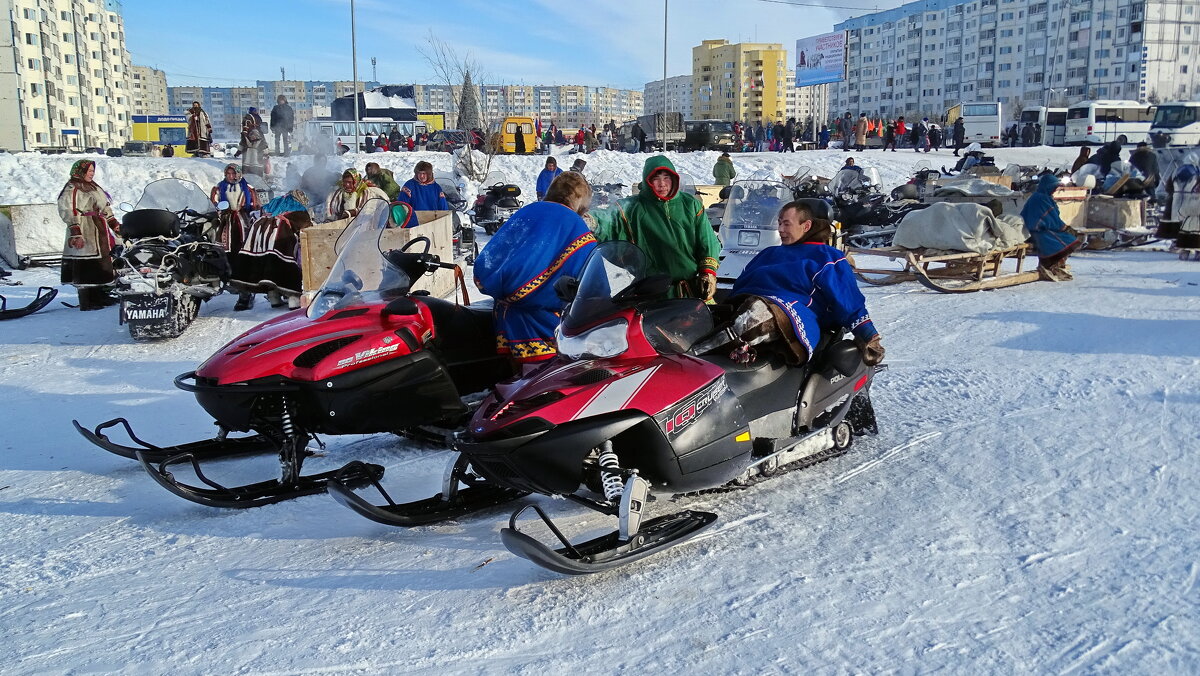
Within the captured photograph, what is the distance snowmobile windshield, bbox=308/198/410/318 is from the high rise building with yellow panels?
286 ft

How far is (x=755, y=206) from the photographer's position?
966cm

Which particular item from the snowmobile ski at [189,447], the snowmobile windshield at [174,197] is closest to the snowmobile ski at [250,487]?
the snowmobile ski at [189,447]

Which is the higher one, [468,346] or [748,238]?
[748,238]

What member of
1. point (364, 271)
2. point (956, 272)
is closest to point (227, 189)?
point (364, 271)

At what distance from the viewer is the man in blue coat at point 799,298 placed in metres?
4.02

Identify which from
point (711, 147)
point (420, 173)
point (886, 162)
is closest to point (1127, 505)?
point (420, 173)

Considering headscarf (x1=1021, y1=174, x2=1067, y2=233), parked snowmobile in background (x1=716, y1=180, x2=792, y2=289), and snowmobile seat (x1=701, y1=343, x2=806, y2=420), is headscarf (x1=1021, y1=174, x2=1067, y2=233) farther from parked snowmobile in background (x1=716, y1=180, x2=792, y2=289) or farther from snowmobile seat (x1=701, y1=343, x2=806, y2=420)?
snowmobile seat (x1=701, y1=343, x2=806, y2=420)

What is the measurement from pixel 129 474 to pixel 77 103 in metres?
86.6

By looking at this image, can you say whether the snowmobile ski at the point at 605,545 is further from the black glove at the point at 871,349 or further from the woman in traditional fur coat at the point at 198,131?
the woman in traditional fur coat at the point at 198,131

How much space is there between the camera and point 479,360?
4.78m

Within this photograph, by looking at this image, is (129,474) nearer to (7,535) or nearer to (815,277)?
(7,535)

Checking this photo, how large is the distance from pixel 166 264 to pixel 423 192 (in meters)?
3.69

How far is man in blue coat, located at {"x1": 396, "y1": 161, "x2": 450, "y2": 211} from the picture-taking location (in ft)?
37.4

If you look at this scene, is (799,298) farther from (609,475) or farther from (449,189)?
(449,189)
